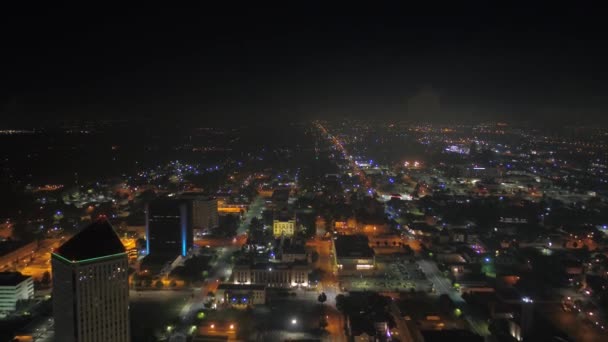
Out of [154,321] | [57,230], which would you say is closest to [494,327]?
[154,321]

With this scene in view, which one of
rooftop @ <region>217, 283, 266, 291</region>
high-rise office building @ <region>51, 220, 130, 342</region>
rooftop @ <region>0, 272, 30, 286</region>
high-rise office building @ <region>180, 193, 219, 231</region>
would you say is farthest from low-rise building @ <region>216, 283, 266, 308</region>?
high-rise office building @ <region>180, 193, 219, 231</region>

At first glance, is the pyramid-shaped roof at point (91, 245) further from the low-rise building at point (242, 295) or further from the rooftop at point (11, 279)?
the rooftop at point (11, 279)

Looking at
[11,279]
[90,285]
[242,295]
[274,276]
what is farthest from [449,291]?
[11,279]

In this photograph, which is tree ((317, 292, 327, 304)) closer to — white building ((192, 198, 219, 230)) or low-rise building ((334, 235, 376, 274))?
low-rise building ((334, 235, 376, 274))

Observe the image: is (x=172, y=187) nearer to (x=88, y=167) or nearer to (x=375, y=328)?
(x=88, y=167)

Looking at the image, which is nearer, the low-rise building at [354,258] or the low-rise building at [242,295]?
the low-rise building at [242,295]

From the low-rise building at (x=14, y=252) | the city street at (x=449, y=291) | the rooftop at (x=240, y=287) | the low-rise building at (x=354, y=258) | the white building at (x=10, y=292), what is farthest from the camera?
the low-rise building at (x=14, y=252)

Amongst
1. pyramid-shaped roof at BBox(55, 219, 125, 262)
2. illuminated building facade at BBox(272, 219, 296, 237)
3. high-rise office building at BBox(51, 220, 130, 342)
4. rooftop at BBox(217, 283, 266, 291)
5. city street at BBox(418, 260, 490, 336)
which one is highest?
pyramid-shaped roof at BBox(55, 219, 125, 262)

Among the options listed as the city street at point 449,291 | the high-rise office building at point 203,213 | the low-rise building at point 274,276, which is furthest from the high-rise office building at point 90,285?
Result: the high-rise office building at point 203,213

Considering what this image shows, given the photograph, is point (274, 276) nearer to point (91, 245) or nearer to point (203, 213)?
point (91, 245)
